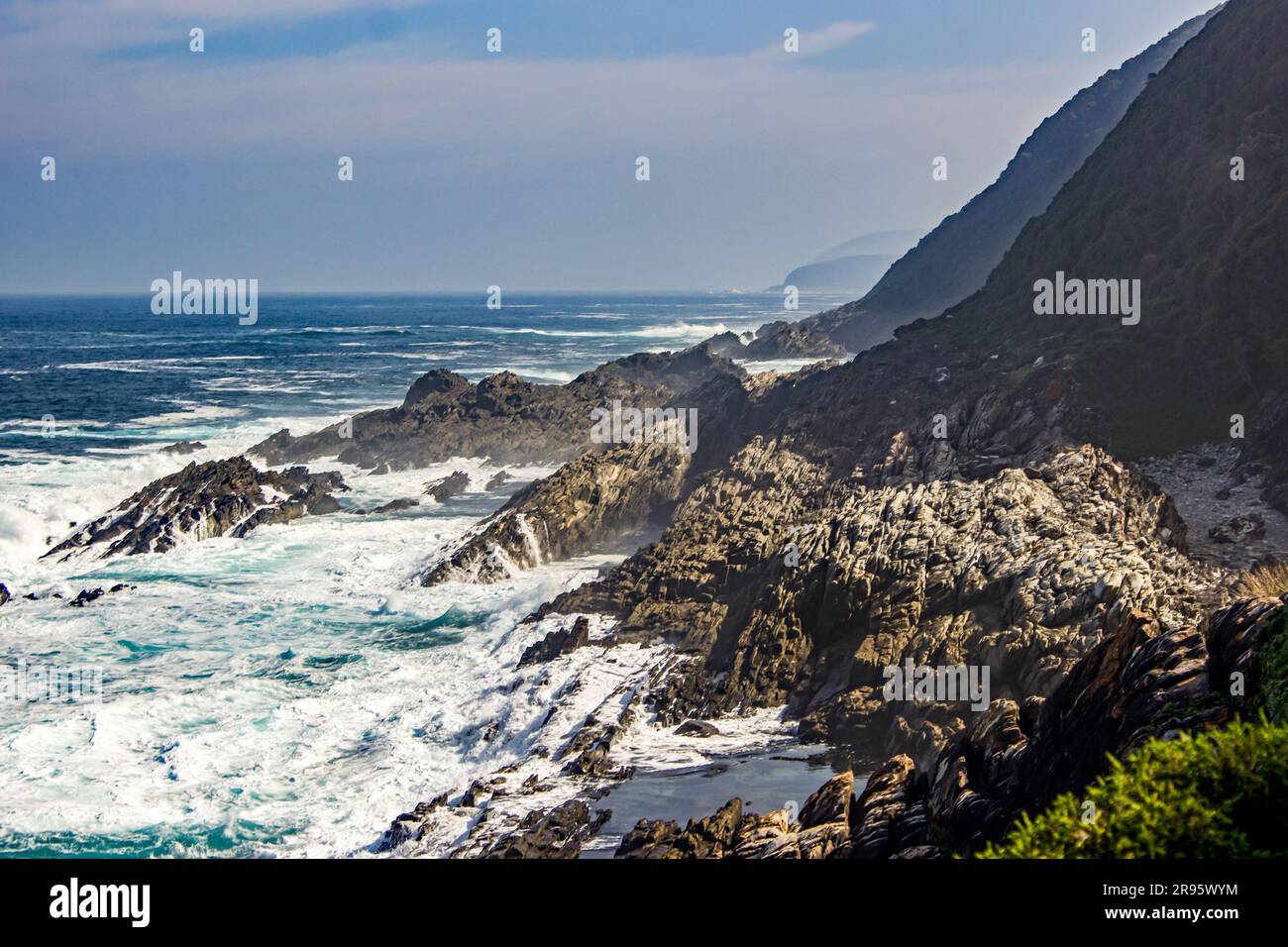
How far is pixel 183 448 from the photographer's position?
60156mm

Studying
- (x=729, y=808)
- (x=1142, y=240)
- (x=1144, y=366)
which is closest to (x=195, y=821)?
(x=729, y=808)

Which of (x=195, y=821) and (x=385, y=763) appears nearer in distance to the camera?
(x=195, y=821)

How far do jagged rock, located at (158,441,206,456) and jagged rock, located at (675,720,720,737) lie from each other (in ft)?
152

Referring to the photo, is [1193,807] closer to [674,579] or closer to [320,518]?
[674,579]

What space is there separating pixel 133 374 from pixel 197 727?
8320 cm

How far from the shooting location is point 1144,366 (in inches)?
1470

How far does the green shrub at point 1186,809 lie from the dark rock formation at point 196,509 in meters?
40.7

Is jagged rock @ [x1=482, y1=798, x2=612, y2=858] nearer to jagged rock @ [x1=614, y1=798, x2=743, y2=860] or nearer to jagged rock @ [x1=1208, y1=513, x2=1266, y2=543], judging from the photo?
jagged rock @ [x1=614, y1=798, x2=743, y2=860]

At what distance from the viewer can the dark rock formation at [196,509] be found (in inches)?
1636

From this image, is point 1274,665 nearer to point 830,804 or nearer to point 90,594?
point 830,804

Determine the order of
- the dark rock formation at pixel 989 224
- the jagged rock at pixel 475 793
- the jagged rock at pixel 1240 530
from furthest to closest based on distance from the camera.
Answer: the dark rock formation at pixel 989 224, the jagged rock at pixel 1240 530, the jagged rock at pixel 475 793

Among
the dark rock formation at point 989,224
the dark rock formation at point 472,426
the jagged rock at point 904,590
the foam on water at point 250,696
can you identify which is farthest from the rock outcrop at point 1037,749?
the dark rock formation at point 989,224

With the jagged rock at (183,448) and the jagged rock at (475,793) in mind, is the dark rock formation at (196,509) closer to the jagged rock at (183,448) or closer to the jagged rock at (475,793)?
the jagged rock at (183,448)
